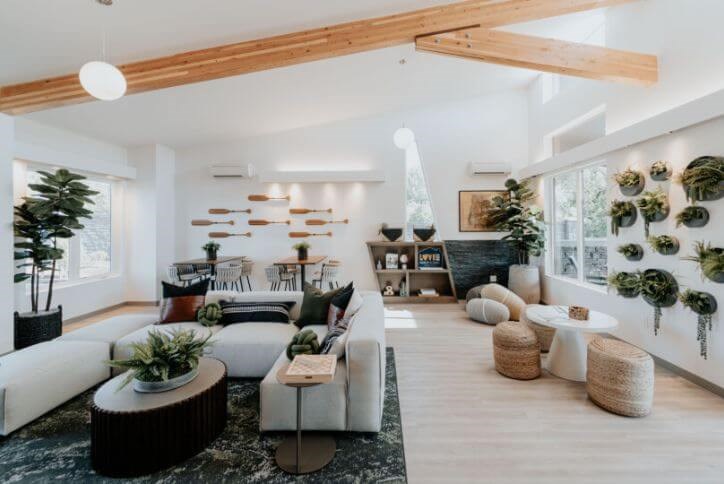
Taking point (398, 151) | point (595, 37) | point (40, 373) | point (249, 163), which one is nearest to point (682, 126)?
point (595, 37)

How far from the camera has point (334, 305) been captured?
3.24 m

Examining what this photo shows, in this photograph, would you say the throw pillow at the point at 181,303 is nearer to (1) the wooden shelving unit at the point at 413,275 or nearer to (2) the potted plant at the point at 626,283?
(1) the wooden shelving unit at the point at 413,275

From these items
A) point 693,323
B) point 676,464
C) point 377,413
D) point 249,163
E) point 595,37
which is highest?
point 595,37

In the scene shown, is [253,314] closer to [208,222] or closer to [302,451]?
[302,451]

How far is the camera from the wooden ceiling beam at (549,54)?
11.4 feet

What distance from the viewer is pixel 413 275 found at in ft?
22.0

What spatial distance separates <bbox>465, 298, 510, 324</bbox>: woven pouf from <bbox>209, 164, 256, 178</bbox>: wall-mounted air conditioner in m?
4.92

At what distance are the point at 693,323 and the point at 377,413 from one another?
310 cm

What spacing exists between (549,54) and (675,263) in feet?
8.37

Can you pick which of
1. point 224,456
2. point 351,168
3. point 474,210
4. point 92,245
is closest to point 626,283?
point 474,210

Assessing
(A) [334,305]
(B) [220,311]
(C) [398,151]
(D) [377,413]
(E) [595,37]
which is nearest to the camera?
(D) [377,413]

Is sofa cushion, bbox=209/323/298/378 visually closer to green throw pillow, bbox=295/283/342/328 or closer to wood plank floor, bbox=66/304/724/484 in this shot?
green throw pillow, bbox=295/283/342/328

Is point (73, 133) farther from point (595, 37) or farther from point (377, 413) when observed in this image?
point (595, 37)

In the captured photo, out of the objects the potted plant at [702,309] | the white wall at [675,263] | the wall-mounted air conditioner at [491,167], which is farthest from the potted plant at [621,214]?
the wall-mounted air conditioner at [491,167]
